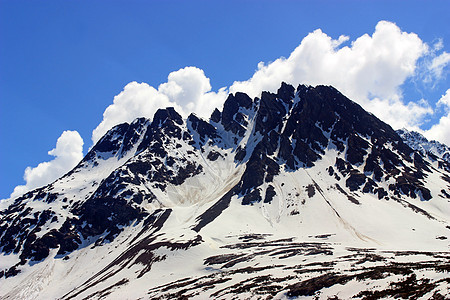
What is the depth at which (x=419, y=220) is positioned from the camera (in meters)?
149

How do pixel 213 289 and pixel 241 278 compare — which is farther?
pixel 241 278

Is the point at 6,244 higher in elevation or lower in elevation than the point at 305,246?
higher

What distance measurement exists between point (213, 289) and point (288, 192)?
129m

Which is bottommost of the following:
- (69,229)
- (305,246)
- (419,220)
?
(419,220)

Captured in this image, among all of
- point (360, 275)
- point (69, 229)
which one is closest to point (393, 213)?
point (360, 275)

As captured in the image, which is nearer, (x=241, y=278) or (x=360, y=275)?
(x=360, y=275)

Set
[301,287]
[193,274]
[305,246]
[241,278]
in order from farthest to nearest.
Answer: [305,246] < [193,274] < [241,278] < [301,287]

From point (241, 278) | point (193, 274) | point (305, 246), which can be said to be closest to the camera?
point (241, 278)

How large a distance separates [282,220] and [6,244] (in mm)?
148823

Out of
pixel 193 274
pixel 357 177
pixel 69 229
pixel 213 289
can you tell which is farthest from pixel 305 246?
pixel 69 229

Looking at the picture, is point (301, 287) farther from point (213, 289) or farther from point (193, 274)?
point (193, 274)

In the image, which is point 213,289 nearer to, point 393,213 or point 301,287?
point 301,287

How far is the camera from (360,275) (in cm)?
5344

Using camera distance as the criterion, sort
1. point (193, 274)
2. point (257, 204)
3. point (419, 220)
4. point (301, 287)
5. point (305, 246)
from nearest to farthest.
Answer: point (301, 287) < point (193, 274) < point (305, 246) < point (419, 220) < point (257, 204)
